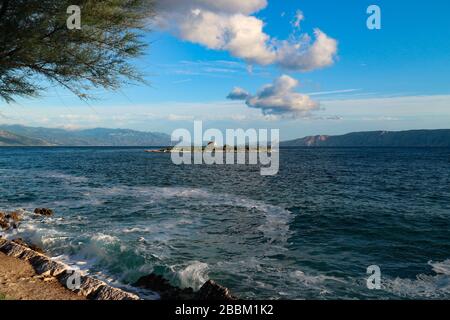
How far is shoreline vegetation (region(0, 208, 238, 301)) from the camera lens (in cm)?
1112

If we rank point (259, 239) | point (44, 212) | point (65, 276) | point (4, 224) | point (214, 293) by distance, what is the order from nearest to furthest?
point (214, 293), point (65, 276), point (259, 239), point (4, 224), point (44, 212)

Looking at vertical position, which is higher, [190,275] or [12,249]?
[12,249]

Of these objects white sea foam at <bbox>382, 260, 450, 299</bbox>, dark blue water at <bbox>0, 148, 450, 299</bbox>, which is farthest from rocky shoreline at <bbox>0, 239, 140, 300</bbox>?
white sea foam at <bbox>382, 260, 450, 299</bbox>

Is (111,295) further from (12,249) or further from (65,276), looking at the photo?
(12,249)

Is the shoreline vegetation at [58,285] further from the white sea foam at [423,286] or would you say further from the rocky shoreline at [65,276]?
the white sea foam at [423,286]

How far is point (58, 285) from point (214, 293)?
5242mm

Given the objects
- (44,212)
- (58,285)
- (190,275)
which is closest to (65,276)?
(58,285)

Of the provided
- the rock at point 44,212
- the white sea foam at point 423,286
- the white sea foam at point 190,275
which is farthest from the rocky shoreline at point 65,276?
the rock at point 44,212

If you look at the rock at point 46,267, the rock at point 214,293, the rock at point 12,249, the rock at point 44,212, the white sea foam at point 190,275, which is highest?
the rock at point 12,249

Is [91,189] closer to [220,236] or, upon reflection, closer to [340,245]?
[220,236]

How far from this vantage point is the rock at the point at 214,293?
1121 cm

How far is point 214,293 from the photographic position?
11461 millimetres

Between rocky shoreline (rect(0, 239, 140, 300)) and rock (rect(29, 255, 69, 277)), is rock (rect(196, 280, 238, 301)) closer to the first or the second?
rocky shoreline (rect(0, 239, 140, 300))
